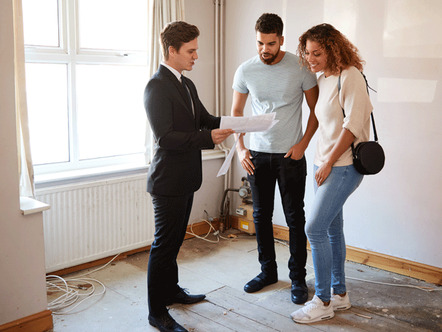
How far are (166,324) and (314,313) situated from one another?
2.68ft

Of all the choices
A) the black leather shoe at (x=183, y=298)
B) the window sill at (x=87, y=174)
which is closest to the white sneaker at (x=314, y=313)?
the black leather shoe at (x=183, y=298)

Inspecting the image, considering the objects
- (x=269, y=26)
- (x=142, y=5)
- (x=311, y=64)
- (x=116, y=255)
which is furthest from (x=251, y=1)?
(x=116, y=255)

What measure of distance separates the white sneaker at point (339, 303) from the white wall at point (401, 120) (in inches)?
32.7

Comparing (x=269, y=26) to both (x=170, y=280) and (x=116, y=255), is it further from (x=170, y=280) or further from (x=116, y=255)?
(x=116, y=255)

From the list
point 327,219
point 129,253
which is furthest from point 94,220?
point 327,219

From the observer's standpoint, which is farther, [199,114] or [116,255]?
[116,255]

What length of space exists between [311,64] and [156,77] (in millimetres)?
817

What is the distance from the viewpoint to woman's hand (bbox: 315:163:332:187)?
2600 millimetres

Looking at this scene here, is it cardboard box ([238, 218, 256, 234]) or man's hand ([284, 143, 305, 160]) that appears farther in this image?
cardboard box ([238, 218, 256, 234])

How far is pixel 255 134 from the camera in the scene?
3.12 metres

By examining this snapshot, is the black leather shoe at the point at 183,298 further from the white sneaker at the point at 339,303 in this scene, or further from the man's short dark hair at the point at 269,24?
the man's short dark hair at the point at 269,24

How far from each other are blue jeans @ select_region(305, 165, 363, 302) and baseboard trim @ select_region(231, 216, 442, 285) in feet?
3.07

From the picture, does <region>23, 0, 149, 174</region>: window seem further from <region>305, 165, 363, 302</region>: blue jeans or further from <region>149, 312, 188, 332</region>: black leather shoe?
<region>305, 165, 363, 302</region>: blue jeans

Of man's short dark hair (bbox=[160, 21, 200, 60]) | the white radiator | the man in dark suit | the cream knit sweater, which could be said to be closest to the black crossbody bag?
the cream knit sweater
